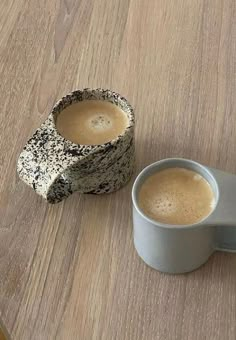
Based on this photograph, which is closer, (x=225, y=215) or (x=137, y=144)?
(x=225, y=215)

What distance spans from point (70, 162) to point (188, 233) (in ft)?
0.46

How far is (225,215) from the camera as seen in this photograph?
2.17 feet

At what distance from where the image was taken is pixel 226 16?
3.22 feet

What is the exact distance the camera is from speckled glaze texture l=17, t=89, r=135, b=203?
709mm

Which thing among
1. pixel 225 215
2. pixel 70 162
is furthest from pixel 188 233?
pixel 70 162

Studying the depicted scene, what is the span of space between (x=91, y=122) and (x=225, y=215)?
20 centimetres

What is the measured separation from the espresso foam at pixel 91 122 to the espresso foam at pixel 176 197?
76mm

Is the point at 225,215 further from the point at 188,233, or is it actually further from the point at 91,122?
the point at 91,122

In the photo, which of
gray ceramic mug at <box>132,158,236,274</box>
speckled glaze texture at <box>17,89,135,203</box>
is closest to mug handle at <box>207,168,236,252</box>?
gray ceramic mug at <box>132,158,236,274</box>

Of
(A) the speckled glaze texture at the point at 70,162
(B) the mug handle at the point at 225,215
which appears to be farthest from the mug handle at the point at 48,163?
(B) the mug handle at the point at 225,215

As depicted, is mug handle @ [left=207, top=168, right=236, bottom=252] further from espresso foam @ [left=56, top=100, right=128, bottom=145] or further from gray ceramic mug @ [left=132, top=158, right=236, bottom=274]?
espresso foam @ [left=56, top=100, right=128, bottom=145]

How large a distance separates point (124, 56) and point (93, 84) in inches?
2.5

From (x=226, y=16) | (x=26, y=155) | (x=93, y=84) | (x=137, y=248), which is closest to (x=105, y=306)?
(x=137, y=248)

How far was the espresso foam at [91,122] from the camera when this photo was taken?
0.75 meters
